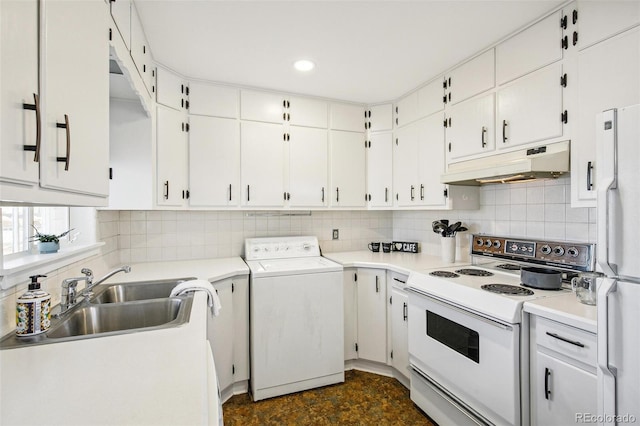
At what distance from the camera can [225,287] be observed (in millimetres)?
2166

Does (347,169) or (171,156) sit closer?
(171,156)

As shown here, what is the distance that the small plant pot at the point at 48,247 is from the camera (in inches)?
54.1

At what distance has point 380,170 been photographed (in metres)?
2.96

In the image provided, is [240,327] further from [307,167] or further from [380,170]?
[380,170]

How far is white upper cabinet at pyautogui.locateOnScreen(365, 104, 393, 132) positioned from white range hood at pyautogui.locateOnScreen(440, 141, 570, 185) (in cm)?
91

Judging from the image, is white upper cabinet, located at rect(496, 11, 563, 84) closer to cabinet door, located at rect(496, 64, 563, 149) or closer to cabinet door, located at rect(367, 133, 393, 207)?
cabinet door, located at rect(496, 64, 563, 149)

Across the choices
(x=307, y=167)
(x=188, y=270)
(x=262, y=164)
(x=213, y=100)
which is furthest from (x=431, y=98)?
(x=188, y=270)

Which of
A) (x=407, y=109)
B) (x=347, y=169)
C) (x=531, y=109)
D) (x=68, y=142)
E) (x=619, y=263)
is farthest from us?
(x=347, y=169)

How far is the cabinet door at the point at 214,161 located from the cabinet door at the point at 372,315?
1.31 meters

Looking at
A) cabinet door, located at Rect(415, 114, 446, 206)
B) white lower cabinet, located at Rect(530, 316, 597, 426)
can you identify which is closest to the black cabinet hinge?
cabinet door, located at Rect(415, 114, 446, 206)

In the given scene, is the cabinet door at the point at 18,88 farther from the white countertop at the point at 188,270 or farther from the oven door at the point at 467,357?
the oven door at the point at 467,357

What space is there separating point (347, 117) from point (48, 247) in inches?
96.0

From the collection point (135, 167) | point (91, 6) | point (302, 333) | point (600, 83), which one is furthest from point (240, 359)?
point (600, 83)

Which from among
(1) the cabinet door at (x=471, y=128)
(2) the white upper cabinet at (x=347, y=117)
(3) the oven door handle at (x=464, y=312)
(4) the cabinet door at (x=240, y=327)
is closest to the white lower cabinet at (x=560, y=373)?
(3) the oven door handle at (x=464, y=312)
